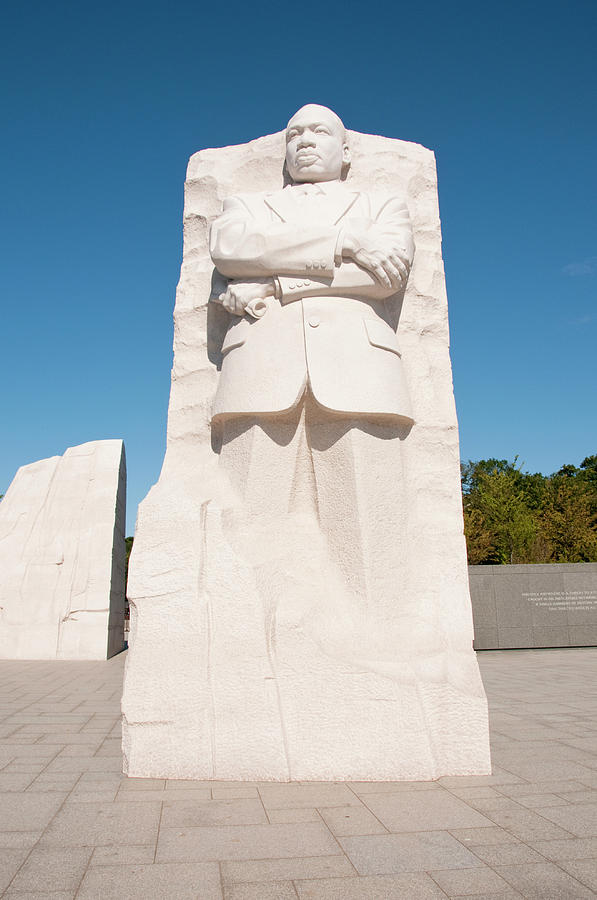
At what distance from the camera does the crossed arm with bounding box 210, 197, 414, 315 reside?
12.3 feet

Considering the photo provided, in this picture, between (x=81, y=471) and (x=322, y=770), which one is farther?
(x=81, y=471)

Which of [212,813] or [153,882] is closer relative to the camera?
[153,882]

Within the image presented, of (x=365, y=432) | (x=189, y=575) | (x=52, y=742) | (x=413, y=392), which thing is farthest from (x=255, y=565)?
(x=52, y=742)

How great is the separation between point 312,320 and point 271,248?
1.57 feet

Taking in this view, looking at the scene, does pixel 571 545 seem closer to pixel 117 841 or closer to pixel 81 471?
pixel 81 471

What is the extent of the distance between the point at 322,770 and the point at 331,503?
54.0 inches

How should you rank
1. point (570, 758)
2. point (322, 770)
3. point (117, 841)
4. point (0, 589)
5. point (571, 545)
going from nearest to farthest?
point (117, 841), point (322, 770), point (570, 758), point (0, 589), point (571, 545)

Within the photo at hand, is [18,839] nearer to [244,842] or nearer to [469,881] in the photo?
[244,842]

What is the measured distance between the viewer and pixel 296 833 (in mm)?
2496

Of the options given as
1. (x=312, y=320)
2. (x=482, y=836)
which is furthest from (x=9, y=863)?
(x=312, y=320)

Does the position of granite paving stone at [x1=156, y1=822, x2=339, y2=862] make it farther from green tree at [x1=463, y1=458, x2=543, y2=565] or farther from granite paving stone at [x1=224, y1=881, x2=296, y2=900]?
green tree at [x1=463, y1=458, x2=543, y2=565]

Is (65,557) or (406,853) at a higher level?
(65,557)

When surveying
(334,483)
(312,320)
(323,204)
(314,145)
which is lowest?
(334,483)

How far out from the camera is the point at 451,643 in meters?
3.67
